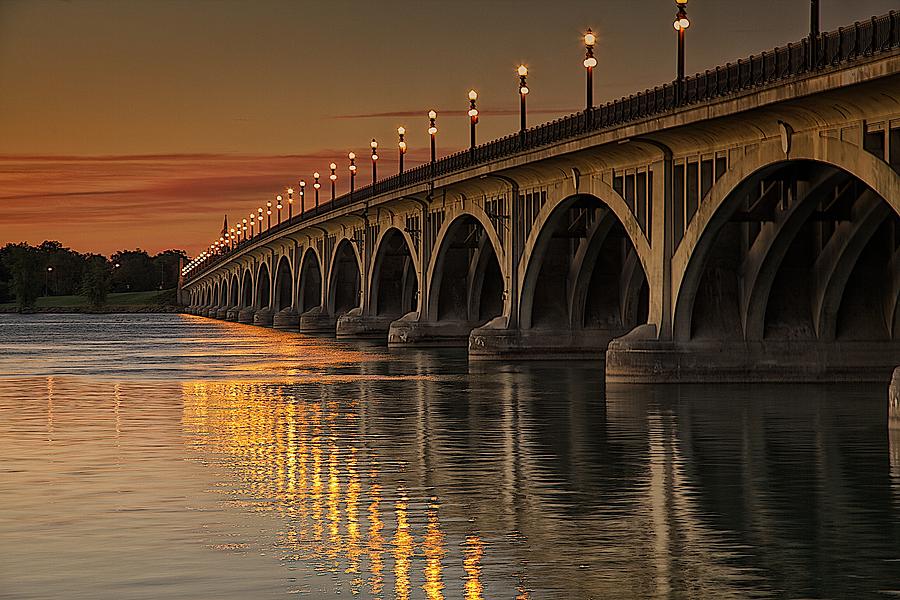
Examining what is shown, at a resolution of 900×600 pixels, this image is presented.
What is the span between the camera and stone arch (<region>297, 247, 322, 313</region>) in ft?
450

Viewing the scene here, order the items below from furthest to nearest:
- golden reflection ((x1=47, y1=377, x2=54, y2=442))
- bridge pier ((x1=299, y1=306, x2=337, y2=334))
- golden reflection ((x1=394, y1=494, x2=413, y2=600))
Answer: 1. bridge pier ((x1=299, y1=306, x2=337, y2=334))
2. golden reflection ((x1=47, y1=377, x2=54, y2=442))
3. golden reflection ((x1=394, y1=494, x2=413, y2=600))

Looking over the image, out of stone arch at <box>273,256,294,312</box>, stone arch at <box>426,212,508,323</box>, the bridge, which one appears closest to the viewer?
the bridge

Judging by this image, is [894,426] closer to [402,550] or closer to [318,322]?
[402,550]

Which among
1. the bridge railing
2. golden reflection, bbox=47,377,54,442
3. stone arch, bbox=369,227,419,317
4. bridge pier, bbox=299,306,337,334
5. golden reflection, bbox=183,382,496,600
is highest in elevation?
the bridge railing

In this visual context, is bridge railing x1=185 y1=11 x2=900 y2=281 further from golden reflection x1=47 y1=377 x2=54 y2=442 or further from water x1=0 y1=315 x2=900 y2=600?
golden reflection x1=47 y1=377 x2=54 y2=442

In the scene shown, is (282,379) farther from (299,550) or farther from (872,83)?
(299,550)

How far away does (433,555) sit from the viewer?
16969mm

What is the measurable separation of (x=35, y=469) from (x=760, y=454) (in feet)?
40.8

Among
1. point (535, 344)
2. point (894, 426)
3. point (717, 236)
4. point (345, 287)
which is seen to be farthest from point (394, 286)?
point (894, 426)

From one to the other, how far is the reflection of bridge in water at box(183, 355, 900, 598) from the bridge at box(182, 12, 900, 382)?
4408 mm

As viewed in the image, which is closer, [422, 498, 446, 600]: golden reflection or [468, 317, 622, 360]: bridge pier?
[422, 498, 446, 600]: golden reflection

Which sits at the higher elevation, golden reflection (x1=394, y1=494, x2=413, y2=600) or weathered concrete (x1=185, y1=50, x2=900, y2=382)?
weathered concrete (x1=185, y1=50, x2=900, y2=382)

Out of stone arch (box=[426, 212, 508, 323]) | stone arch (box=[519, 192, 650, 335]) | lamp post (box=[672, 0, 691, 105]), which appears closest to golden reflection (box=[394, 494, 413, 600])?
lamp post (box=[672, 0, 691, 105])

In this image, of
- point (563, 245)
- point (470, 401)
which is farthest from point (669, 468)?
point (563, 245)
